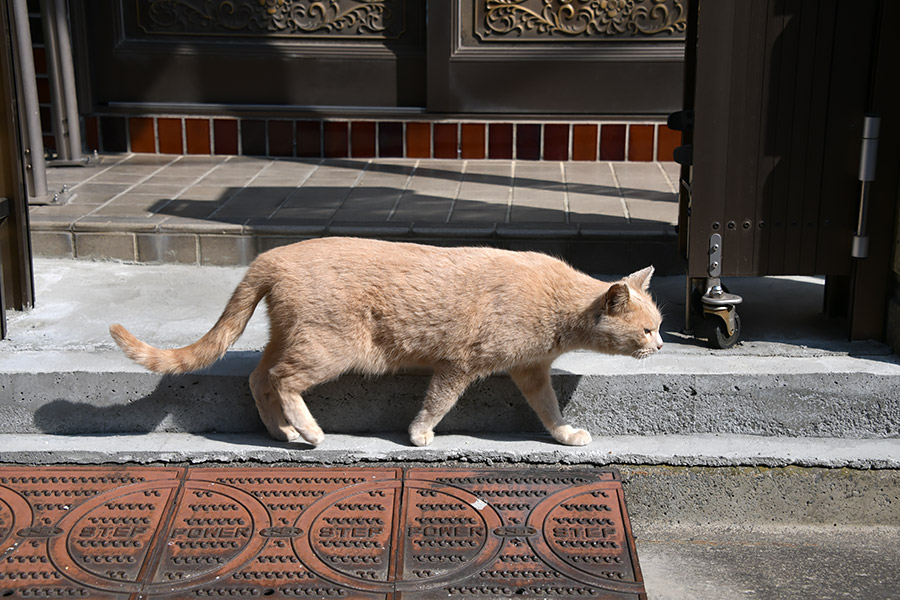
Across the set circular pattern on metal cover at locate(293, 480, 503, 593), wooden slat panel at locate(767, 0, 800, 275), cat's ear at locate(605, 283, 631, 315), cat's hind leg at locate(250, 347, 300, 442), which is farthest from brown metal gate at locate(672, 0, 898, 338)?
cat's hind leg at locate(250, 347, 300, 442)

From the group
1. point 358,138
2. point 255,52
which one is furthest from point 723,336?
point 255,52

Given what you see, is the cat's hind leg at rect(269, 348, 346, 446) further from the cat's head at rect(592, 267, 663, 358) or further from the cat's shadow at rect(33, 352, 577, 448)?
the cat's head at rect(592, 267, 663, 358)

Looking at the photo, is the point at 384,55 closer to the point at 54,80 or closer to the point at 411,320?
the point at 54,80

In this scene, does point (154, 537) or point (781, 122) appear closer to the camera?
point (154, 537)

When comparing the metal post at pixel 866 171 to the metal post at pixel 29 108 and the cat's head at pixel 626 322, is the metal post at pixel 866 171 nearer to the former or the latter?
the cat's head at pixel 626 322

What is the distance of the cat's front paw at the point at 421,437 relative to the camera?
4047 millimetres

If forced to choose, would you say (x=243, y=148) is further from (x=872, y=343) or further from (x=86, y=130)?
(x=872, y=343)

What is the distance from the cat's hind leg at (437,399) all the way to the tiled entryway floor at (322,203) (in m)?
1.58

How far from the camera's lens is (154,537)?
3609mm

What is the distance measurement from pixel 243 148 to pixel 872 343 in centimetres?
475

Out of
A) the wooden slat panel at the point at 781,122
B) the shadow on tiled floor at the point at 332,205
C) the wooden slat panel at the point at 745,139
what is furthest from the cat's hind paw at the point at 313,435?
the wooden slat panel at the point at 781,122

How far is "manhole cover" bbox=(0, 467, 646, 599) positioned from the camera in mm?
3379

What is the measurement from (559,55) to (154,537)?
15.8 ft

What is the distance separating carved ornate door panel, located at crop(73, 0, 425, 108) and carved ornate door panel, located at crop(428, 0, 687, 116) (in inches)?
10.8
